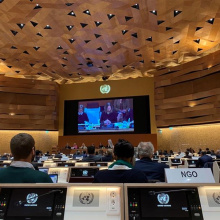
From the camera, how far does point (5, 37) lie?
474 inches

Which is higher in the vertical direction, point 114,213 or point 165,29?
point 165,29

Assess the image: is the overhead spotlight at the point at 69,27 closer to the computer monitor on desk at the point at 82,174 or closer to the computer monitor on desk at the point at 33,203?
the computer monitor on desk at the point at 82,174

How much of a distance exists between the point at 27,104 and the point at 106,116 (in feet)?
20.9

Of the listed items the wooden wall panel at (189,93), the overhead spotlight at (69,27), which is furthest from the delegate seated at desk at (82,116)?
the overhead spotlight at (69,27)

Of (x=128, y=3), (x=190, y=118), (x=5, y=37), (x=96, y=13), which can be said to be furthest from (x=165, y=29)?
(x=5, y=37)

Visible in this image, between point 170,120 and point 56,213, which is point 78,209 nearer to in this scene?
point 56,213

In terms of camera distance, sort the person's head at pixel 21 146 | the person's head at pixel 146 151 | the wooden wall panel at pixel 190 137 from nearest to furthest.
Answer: the person's head at pixel 21 146, the person's head at pixel 146 151, the wooden wall panel at pixel 190 137

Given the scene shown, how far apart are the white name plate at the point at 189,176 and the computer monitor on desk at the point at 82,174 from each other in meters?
2.17

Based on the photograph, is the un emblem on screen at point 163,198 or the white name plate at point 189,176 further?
the white name plate at point 189,176

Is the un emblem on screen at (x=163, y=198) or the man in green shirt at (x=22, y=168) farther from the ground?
the man in green shirt at (x=22, y=168)

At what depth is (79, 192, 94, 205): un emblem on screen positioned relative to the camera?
1343 millimetres

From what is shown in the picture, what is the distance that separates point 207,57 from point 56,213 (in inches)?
589

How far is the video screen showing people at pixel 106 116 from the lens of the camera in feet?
57.3

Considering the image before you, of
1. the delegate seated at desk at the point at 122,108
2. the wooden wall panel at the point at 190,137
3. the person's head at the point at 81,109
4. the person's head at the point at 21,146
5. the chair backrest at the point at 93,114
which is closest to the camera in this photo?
the person's head at the point at 21,146
